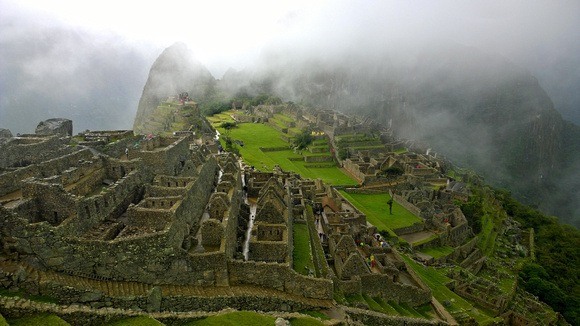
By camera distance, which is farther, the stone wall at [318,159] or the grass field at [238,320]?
the stone wall at [318,159]

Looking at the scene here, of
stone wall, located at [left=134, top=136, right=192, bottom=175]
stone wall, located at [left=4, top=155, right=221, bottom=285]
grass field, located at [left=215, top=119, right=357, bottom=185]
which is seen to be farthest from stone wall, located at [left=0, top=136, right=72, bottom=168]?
grass field, located at [left=215, top=119, right=357, bottom=185]

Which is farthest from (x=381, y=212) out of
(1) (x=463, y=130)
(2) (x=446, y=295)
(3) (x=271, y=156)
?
(1) (x=463, y=130)

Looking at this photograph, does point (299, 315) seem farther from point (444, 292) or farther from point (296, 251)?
point (444, 292)

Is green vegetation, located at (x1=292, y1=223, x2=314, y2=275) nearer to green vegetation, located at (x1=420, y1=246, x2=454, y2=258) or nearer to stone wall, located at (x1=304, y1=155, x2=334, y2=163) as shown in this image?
green vegetation, located at (x1=420, y1=246, x2=454, y2=258)

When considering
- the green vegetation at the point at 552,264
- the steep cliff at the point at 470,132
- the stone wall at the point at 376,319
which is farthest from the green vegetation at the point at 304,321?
the steep cliff at the point at 470,132

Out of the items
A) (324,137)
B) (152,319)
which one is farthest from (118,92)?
(152,319)

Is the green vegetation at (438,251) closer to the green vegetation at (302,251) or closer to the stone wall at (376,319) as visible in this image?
the stone wall at (376,319)

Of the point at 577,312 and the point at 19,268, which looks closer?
the point at 19,268
